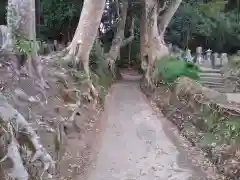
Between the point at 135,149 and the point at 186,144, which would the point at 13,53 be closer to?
the point at 135,149

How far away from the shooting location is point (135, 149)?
772cm

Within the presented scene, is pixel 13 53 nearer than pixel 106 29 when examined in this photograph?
Yes

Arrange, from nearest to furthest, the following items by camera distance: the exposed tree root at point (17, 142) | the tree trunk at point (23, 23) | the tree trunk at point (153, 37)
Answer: the exposed tree root at point (17, 142) → the tree trunk at point (23, 23) → the tree trunk at point (153, 37)

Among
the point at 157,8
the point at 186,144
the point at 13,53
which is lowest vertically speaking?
the point at 186,144

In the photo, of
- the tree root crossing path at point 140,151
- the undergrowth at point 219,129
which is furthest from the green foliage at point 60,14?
the undergrowth at point 219,129

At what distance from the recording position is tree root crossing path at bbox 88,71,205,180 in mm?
6309

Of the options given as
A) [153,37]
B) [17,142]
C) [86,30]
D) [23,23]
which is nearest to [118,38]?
[153,37]

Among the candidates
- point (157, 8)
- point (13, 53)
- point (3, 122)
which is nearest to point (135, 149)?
point (13, 53)

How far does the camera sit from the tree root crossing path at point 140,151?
6.31m

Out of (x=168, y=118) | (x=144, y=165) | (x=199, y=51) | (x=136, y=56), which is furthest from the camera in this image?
(x=136, y=56)

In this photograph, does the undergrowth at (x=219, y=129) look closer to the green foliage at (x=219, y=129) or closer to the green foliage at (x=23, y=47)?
the green foliage at (x=219, y=129)

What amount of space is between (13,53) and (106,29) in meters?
17.3

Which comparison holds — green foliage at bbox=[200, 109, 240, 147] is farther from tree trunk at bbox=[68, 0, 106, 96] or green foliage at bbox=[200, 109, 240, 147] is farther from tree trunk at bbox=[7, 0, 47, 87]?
tree trunk at bbox=[68, 0, 106, 96]

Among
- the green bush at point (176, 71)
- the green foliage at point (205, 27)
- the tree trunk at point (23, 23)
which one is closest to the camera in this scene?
the tree trunk at point (23, 23)
